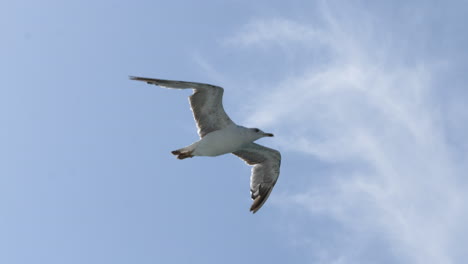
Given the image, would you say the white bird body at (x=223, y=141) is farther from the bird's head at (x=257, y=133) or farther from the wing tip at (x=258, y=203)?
the wing tip at (x=258, y=203)

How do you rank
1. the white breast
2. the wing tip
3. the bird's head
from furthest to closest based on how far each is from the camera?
the wing tip, the bird's head, the white breast

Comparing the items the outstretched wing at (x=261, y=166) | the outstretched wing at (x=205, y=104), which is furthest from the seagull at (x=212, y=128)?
the outstretched wing at (x=261, y=166)

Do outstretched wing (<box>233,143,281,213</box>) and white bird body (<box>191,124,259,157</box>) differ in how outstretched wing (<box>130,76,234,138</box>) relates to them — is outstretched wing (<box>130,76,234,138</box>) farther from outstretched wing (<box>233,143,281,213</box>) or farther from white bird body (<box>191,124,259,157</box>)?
outstretched wing (<box>233,143,281,213</box>)

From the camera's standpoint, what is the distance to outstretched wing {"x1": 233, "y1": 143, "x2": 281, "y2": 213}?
22203 millimetres

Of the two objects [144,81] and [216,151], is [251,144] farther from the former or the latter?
[144,81]

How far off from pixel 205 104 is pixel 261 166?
3.85 metres

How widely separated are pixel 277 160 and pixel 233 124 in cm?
272

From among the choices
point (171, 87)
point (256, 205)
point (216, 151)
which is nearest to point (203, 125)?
point (216, 151)

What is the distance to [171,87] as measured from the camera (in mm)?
18688

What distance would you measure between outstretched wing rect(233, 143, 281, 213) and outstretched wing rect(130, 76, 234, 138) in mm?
2231

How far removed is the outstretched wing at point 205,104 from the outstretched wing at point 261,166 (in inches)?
87.9

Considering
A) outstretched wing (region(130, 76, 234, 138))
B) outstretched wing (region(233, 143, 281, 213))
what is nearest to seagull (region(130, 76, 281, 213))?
outstretched wing (region(130, 76, 234, 138))

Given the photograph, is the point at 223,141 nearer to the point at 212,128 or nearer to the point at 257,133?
the point at 212,128

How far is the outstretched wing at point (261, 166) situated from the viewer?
2220 centimetres
